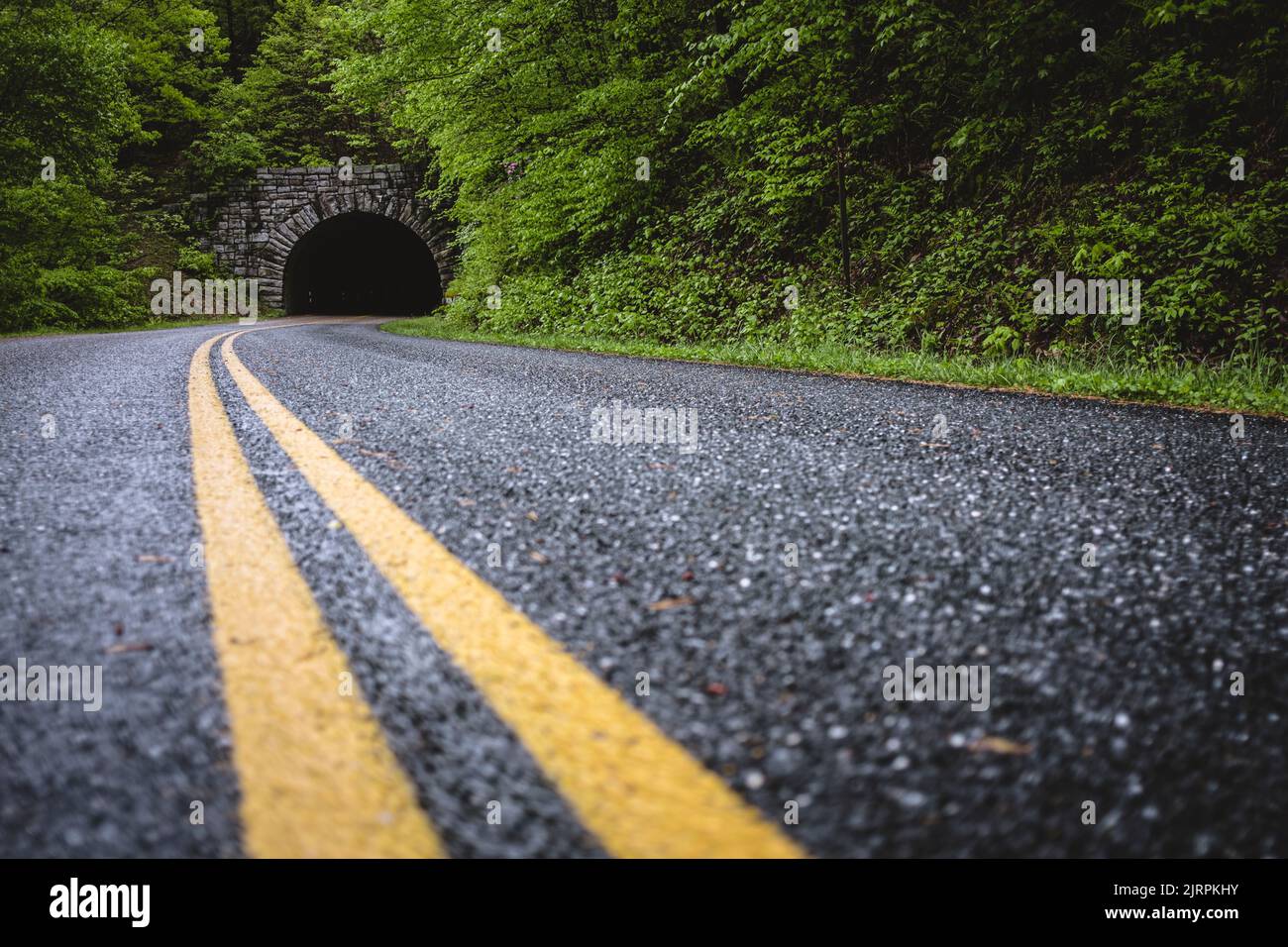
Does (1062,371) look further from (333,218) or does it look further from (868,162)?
(333,218)

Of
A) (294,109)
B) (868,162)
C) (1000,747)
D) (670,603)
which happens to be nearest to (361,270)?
(294,109)

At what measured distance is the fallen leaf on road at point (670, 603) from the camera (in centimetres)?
→ 135

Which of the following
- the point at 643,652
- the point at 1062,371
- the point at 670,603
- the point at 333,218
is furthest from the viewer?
the point at 333,218

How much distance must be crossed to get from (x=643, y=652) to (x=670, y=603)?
0.20 metres

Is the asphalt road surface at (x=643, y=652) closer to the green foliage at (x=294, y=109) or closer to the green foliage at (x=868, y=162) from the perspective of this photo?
the green foliage at (x=868, y=162)

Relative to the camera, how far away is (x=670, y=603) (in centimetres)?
137

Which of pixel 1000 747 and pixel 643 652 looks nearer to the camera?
pixel 1000 747

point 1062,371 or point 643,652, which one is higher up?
point 1062,371

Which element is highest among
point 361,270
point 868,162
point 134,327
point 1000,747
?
point 361,270

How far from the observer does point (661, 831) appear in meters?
0.80

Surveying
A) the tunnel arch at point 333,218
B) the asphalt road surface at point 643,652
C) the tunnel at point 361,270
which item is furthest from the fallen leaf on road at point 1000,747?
the tunnel at point 361,270

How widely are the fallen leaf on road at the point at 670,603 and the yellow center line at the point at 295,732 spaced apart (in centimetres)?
54

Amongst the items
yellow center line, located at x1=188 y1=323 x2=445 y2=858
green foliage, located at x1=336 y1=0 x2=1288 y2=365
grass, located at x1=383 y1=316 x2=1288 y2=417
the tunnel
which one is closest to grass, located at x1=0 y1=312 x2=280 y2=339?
the tunnel
